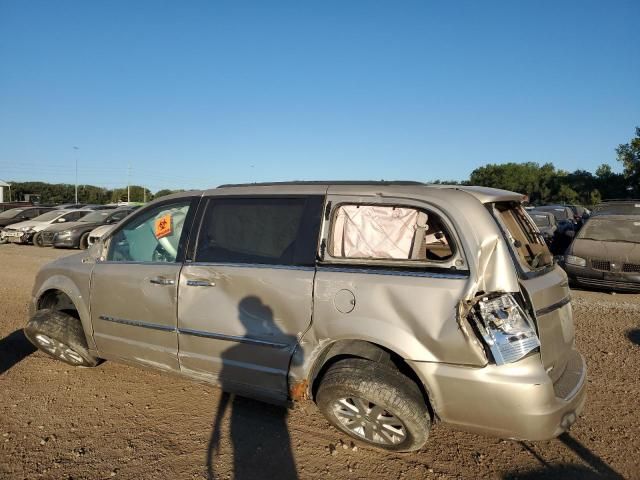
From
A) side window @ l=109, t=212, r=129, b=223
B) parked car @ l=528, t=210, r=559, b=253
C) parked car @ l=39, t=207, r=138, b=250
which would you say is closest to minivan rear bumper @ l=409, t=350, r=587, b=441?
parked car @ l=528, t=210, r=559, b=253

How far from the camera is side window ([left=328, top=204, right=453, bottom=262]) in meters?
3.10

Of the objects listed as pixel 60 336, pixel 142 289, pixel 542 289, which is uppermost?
pixel 542 289

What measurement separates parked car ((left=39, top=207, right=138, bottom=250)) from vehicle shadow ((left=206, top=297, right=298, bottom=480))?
14.1 meters

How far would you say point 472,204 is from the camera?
114 inches

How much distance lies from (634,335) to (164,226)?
5.66m

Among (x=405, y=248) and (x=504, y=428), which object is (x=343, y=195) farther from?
(x=504, y=428)

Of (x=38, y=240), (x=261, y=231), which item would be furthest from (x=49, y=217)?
(x=261, y=231)

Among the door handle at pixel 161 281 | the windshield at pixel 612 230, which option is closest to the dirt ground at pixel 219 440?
the door handle at pixel 161 281

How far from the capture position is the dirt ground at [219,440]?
2936 millimetres

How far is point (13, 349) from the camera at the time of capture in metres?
5.11

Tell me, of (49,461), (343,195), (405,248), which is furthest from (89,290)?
(405,248)

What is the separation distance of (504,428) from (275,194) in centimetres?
216

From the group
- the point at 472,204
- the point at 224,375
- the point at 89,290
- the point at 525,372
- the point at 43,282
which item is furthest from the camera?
the point at 43,282

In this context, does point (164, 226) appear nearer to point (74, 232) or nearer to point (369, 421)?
point (369, 421)
